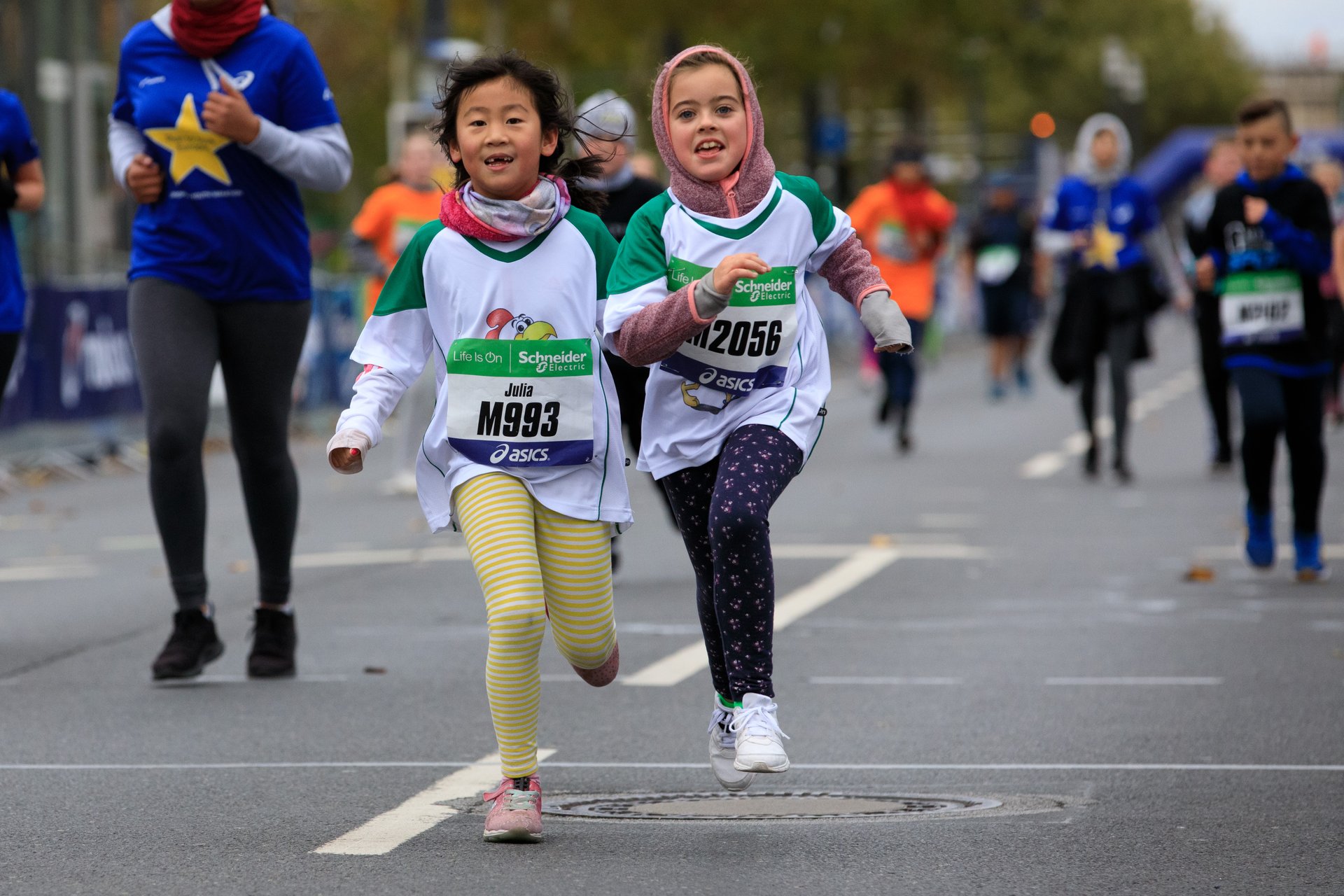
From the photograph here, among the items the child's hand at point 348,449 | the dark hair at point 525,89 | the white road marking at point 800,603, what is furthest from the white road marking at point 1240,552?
the child's hand at point 348,449

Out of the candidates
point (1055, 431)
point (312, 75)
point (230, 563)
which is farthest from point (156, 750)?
point (1055, 431)

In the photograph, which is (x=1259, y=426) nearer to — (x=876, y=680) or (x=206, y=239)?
(x=876, y=680)

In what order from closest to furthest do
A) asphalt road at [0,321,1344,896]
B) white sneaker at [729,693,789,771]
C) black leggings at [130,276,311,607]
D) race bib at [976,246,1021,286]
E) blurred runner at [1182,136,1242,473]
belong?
1. asphalt road at [0,321,1344,896]
2. white sneaker at [729,693,789,771]
3. black leggings at [130,276,311,607]
4. blurred runner at [1182,136,1242,473]
5. race bib at [976,246,1021,286]

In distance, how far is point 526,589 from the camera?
4961 millimetres

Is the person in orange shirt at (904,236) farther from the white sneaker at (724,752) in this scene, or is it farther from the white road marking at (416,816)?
the white sneaker at (724,752)

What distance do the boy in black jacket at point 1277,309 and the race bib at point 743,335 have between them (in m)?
4.69

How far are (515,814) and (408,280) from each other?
46.8 inches

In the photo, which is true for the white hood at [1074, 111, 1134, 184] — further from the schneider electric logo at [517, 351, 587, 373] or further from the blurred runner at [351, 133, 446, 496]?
the schneider electric logo at [517, 351, 587, 373]

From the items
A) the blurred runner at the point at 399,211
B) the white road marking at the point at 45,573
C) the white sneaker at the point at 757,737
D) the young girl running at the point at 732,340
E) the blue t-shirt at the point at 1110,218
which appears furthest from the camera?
the blue t-shirt at the point at 1110,218

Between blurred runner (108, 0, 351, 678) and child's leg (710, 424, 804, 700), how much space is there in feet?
7.84

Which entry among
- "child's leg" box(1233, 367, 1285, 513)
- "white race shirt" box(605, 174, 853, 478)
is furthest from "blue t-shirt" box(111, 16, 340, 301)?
"child's leg" box(1233, 367, 1285, 513)

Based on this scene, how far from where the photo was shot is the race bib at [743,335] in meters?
5.33

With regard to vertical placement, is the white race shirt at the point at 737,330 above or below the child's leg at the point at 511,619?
above

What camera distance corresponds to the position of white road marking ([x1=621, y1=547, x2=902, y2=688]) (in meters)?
7.49
